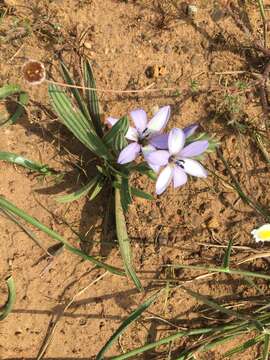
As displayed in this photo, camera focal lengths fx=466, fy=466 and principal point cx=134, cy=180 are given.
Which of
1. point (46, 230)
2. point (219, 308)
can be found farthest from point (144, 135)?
point (219, 308)

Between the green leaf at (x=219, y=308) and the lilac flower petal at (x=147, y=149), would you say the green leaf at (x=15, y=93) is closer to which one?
the lilac flower petal at (x=147, y=149)

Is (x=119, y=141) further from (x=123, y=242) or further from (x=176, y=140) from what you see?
(x=123, y=242)

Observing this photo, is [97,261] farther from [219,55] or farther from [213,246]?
[219,55]

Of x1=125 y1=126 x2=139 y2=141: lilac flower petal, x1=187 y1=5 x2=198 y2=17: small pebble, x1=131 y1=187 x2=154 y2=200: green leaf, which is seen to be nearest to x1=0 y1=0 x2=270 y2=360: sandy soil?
x1=187 y1=5 x2=198 y2=17: small pebble

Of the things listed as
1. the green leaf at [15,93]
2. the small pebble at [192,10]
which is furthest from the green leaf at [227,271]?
the small pebble at [192,10]

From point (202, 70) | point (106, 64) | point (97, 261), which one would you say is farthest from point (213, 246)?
point (106, 64)

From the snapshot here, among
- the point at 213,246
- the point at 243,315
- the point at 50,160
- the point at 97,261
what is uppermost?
the point at 50,160
